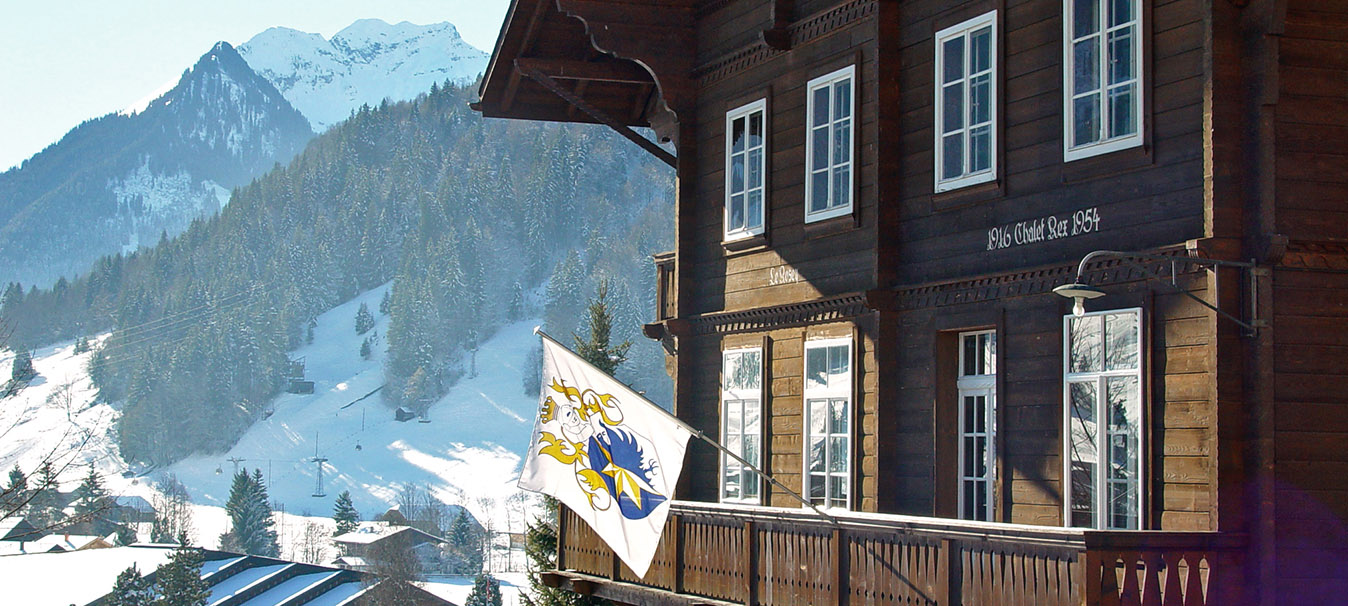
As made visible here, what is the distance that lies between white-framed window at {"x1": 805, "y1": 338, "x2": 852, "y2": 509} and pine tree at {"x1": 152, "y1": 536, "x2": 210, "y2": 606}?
73.2m

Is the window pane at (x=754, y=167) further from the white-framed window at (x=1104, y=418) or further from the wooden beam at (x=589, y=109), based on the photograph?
the white-framed window at (x=1104, y=418)

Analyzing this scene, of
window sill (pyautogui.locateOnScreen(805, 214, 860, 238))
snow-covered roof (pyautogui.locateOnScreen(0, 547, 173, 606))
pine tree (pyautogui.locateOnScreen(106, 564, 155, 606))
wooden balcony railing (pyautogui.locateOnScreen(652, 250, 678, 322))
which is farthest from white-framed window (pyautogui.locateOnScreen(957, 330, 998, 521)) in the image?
snow-covered roof (pyautogui.locateOnScreen(0, 547, 173, 606))

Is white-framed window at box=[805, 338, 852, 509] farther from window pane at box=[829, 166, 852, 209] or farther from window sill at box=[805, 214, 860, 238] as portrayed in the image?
window pane at box=[829, 166, 852, 209]

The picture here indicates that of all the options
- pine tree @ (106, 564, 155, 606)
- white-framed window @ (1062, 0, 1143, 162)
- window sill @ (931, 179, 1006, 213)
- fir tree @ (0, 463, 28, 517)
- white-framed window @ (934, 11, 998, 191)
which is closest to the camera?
white-framed window @ (1062, 0, 1143, 162)

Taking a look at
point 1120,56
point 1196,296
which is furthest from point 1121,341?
point 1120,56

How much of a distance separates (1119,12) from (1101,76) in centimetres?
54

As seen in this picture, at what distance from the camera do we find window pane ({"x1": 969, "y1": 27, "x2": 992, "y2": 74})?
50.9 ft

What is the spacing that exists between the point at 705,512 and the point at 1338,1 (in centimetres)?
815

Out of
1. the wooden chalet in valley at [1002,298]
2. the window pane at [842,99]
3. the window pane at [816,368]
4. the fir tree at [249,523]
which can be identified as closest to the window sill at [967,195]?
the wooden chalet in valley at [1002,298]

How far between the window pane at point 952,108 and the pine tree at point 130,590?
252ft

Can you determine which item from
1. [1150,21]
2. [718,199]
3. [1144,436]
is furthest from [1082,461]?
[718,199]

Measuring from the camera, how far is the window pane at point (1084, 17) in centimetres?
1398

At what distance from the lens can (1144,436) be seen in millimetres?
13109

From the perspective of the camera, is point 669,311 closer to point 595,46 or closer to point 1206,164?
point 595,46
